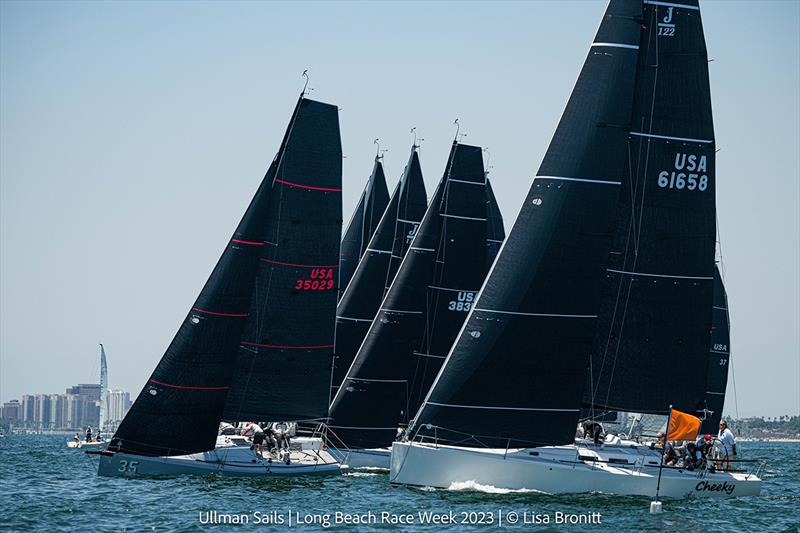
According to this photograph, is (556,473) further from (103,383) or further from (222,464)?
(103,383)

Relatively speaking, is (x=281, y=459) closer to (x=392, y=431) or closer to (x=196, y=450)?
(x=196, y=450)

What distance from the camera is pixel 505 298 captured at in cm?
3003

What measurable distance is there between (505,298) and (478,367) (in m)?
1.81

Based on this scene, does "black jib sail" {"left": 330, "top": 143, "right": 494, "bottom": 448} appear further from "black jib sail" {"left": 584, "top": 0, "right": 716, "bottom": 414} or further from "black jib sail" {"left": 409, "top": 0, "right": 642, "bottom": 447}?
"black jib sail" {"left": 584, "top": 0, "right": 716, "bottom": 414}

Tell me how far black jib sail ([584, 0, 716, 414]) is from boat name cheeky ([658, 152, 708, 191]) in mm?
25

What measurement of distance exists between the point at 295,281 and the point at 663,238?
35.5 feet

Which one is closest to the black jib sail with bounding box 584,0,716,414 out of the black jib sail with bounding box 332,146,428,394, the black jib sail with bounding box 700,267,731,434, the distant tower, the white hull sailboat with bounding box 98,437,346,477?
the white hull sailboat with bounding box 98,437,346,477

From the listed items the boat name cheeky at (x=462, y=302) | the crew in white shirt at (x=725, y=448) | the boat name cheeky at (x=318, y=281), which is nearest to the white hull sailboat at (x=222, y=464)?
the boat name cheeky at (x=318, y=281)

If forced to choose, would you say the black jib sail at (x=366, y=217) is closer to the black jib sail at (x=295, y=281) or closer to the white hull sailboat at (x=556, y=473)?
the black jib sail at (x=295, y=281)

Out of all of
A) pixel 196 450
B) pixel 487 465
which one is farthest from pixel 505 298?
pixel 196 450

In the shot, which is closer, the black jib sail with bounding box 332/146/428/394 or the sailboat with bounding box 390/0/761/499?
the sailboat with bounding box 390/0/761/499

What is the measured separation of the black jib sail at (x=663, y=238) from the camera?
31156 mm

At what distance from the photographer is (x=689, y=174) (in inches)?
1229

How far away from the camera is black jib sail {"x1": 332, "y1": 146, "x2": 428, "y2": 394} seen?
4419 cm
